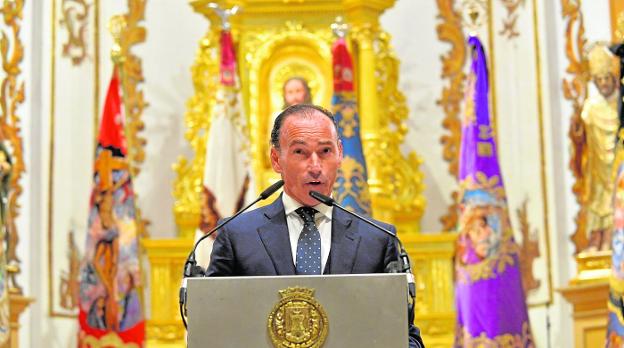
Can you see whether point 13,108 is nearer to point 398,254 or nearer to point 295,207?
point 295,207

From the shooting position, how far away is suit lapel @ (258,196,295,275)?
11.8ft

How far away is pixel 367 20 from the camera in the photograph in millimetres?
9430

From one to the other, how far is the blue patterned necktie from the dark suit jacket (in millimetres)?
30

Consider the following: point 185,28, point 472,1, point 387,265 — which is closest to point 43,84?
point 185,28

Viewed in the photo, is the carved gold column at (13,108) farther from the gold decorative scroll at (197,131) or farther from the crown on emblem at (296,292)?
the crown on emblem at (296,292)

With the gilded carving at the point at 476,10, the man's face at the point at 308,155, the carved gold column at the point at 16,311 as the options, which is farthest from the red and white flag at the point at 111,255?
the man's face at the point at 308,155

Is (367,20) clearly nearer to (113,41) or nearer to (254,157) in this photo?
(254,157)

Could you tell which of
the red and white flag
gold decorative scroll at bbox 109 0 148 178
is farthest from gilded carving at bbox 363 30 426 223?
gold decorative scroll at bbox 109 0 148 178

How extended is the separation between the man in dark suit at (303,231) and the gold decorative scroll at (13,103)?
228 inches

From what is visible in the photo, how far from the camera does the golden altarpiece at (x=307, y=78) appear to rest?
30.7 feet

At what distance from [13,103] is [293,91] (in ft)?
7.19

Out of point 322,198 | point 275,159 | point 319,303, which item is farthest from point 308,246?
point 319,303

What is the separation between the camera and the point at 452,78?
10.3 m

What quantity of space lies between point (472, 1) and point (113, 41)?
9.66 ft
